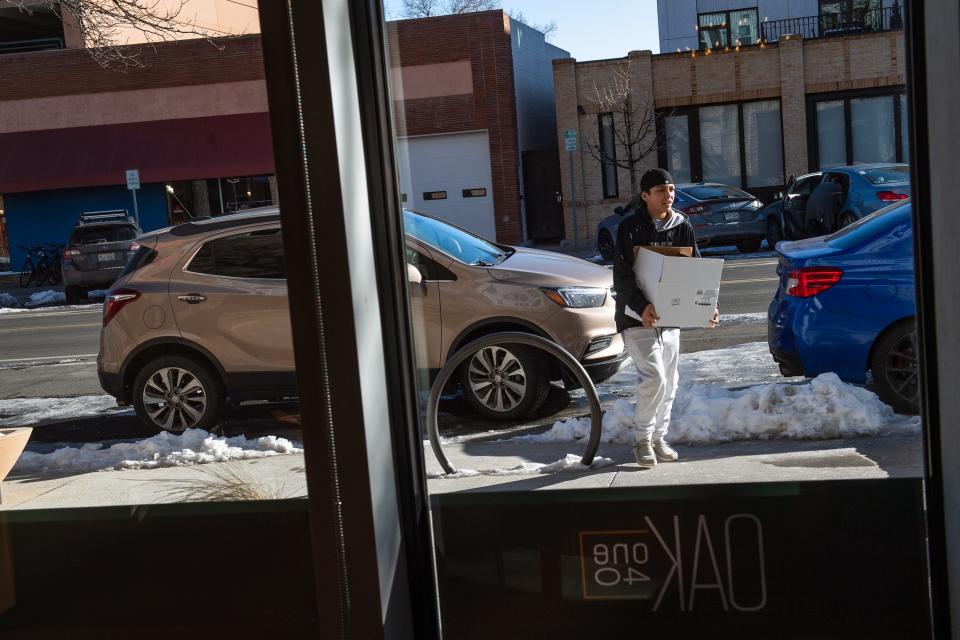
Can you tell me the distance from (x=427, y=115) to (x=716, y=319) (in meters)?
1.74

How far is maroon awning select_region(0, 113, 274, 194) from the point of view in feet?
20.9

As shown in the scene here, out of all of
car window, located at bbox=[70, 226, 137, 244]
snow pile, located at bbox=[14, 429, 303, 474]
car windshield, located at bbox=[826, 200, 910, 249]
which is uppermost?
car window, located at bbox=[70, 226, 137, 244]

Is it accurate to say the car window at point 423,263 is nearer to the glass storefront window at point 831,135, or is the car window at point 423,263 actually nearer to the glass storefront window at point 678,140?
the glass storefront window at point 678,140

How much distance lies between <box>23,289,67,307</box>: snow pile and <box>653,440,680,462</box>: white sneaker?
7668 millimetres

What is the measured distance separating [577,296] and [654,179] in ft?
6.24

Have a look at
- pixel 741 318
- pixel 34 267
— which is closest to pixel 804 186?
pixel 741 318

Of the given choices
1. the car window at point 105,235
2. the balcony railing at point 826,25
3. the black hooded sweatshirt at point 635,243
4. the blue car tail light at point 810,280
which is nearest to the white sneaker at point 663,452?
the black hooded sweatshirt at point 635,243

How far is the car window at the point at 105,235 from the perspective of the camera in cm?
970

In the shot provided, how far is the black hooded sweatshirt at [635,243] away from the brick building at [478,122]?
0.73 m

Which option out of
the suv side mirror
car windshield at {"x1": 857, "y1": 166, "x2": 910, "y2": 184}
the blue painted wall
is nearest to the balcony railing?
car windshield at {"x1": 857, "y1": 166, "x2": 910, "y2": 184}

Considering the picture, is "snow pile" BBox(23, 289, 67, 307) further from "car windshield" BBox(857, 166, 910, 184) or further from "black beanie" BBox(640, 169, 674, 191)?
"car windshield" BBox(857, 166, 910, 184)

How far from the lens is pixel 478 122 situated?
375 cm

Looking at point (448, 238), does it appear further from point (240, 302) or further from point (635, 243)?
point (240, 302)

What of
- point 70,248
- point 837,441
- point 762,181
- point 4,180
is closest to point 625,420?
point 837,441
